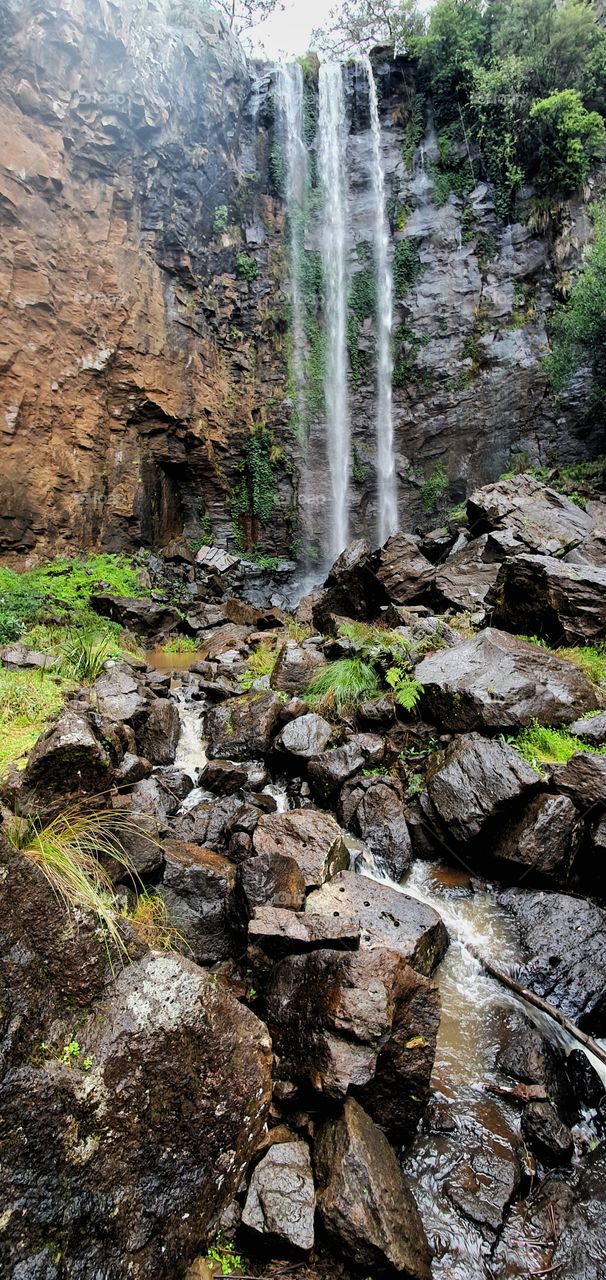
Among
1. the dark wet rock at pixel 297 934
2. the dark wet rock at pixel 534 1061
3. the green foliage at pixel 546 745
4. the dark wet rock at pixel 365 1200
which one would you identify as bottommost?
the dark wet rock at pixel 534 1061

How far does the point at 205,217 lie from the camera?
15.5m

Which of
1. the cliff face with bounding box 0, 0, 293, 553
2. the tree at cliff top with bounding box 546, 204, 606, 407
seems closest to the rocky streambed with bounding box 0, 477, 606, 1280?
the tree at cliff top with bounding box 546, 204, 606, 407

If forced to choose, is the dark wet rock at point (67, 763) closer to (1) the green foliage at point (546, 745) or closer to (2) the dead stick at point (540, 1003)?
(2) the dead stick at point (540, 1003)

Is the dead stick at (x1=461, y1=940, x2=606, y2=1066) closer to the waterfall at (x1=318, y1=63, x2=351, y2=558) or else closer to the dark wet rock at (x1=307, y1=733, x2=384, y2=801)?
the dark wet rock at (x1=307, y1=733, x2=384, y2=801)

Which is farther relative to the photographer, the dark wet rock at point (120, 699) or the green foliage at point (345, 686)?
the green foliage at point (345, 686)

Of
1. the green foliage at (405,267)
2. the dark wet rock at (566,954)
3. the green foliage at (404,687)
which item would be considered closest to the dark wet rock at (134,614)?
the green foliage at (404,687)

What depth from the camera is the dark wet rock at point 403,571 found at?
9070 millimetres

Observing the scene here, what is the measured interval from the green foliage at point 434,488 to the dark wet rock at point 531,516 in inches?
197

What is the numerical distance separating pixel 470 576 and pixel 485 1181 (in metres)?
7.43

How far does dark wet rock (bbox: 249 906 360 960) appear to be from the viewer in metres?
3.00

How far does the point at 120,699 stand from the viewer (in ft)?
21.3

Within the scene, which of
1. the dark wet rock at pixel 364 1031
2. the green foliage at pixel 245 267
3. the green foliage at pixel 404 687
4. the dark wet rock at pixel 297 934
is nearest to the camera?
the dark wet rock at pixel 364 1031

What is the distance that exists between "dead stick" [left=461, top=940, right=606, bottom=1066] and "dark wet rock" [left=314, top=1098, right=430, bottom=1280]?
121 centimetres

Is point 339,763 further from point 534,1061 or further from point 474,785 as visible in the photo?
point 534,1061
